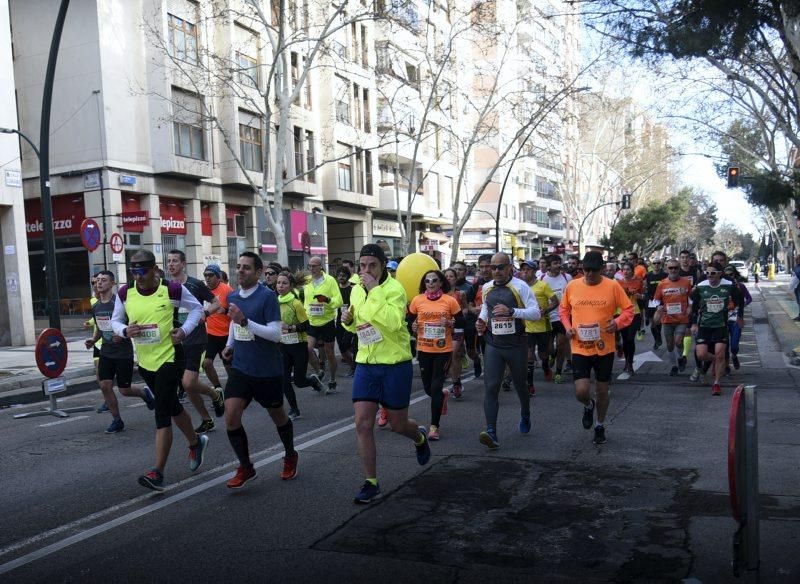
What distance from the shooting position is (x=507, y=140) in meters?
56.2

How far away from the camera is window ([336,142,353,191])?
34.7m

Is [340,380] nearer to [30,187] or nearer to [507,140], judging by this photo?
[30,187]

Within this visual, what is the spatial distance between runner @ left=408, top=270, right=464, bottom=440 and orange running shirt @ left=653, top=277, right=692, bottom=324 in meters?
5.02

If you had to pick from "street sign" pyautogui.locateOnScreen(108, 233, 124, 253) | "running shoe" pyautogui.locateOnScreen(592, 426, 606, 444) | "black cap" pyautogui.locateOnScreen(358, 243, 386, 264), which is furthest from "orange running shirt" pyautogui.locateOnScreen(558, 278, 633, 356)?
"street sign" pyautogui.locateOnScreen(108, 233, 124, 253)

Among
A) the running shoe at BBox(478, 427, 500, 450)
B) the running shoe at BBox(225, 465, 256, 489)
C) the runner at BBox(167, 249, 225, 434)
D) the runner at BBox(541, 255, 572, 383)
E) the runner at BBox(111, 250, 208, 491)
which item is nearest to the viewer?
the running shoe at BBox(225, 465, 256, 489)

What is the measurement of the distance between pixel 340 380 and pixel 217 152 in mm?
17507

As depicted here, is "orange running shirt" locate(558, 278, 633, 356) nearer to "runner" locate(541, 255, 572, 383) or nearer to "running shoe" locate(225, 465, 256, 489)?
"running shoe" locate(225, 465, 256, 489)

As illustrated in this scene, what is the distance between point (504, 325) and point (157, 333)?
10.8 feet

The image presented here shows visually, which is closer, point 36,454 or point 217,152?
point 36,454

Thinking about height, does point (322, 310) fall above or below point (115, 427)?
above

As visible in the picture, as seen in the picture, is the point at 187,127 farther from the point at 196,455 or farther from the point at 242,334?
the point at 242,334

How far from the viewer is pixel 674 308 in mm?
11773

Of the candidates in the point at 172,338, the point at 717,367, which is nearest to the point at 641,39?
the point at 717,367

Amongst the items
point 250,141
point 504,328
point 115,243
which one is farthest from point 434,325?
point 250,141
